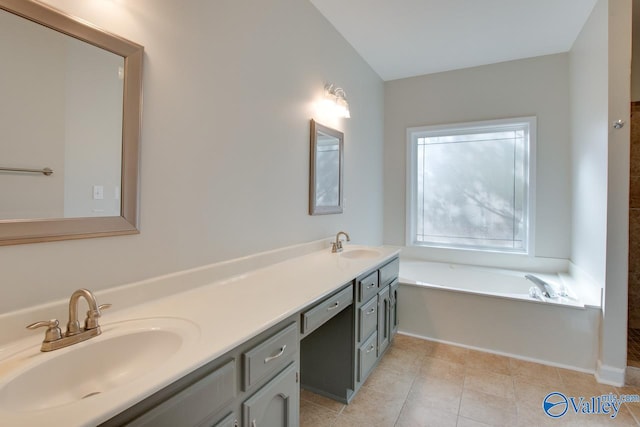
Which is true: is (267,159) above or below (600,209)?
above

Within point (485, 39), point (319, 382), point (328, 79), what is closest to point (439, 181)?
point (485, 39)

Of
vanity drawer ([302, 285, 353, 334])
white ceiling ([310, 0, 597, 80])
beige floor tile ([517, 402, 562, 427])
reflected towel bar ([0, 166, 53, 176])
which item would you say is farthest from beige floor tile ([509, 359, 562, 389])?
reflected towel bar ([0, 166, 53, 176])

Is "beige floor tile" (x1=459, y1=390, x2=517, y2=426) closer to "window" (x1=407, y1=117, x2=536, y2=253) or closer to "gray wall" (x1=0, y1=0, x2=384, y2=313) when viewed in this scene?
"gray wall" (x1=0, y1=0, x2=384, y2=313)

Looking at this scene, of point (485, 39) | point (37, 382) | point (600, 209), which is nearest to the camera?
point (37, 382)

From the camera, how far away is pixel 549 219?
306 centimetres

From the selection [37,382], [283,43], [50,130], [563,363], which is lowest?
[563,363]

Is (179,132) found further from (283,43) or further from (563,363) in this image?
(563,363)

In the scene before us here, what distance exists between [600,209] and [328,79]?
86.3 inches

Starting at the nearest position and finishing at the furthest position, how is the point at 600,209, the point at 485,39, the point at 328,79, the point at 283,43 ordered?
the point at 283,43
the point at 600,209
the point at 328,79
the point at 485,39

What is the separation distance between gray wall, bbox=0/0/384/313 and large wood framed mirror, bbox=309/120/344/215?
2.9 inches

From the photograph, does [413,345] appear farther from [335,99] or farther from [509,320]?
[335,99]

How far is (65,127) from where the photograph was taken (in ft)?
3.21

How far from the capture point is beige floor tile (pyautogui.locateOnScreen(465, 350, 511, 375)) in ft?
7.40

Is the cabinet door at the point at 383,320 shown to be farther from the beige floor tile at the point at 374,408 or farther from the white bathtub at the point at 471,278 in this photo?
the white bathtub at the point at 471,278
